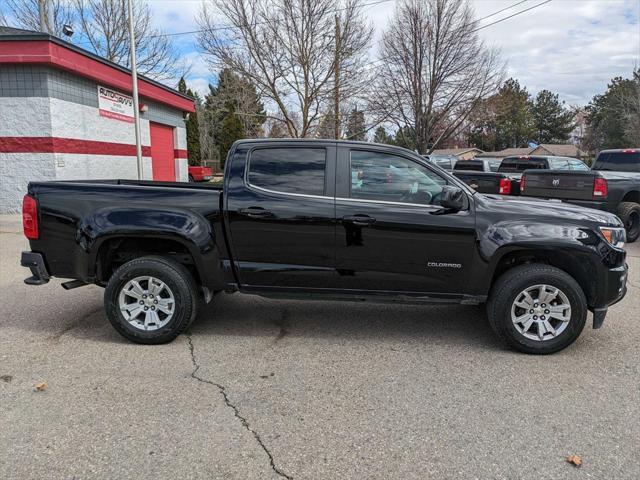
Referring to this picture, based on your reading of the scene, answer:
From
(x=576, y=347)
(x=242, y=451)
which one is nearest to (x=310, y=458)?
(x=242, y=451)

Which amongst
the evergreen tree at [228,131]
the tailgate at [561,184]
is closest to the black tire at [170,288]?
the tailgate at [561,184]

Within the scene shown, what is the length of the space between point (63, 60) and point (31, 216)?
1047 centimetres

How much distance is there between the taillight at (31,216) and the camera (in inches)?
173

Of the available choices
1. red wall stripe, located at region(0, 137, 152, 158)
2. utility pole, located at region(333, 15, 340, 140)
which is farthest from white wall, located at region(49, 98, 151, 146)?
utility pole, located at region(333, 15, 340, 140)

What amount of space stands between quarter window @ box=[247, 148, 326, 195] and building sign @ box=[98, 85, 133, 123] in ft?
41.8

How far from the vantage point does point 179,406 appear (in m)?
3.31

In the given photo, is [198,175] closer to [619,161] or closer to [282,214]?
[619,161]

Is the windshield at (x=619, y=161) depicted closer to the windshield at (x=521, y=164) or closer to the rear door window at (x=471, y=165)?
the windshield at (x=521, y=164)

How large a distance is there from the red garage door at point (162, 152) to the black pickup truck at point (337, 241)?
14509 millimetres

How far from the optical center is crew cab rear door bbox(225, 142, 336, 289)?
4.30m

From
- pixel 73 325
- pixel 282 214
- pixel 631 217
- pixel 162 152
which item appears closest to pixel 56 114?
pixel 162 152

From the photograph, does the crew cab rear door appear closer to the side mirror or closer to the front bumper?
the side mirror

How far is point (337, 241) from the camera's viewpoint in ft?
14.1

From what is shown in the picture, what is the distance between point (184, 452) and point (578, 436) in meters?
2.40
